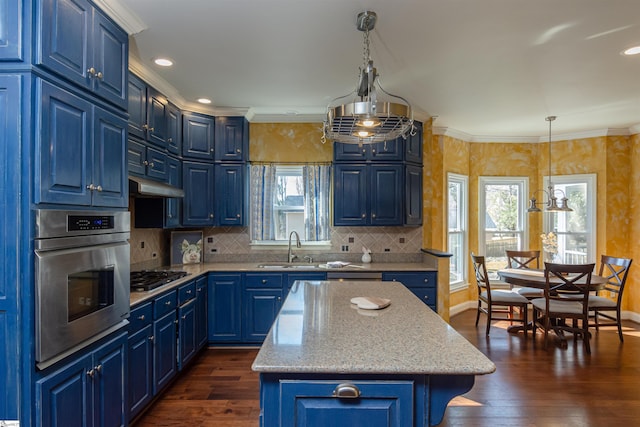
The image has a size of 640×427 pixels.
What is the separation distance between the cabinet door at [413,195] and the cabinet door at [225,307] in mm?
2180

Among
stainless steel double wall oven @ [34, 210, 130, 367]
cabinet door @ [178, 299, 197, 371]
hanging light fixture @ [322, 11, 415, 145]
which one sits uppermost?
hanging light fixture @ [322, 11, 415, 145]

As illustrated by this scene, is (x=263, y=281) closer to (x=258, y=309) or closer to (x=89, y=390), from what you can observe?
(x=258, y=309)

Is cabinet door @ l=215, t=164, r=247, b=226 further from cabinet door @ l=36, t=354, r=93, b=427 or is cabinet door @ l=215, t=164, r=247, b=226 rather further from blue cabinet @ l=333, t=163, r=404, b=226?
cabinet door @ l=36, t=354, r=93, b=427

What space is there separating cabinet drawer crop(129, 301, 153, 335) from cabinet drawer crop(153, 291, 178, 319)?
7 centimetres

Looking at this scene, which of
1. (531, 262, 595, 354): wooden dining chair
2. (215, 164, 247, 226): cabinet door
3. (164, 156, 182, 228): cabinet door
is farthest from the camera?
(215, 164, 247, 226): cabinet door

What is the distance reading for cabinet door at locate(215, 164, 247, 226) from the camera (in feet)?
14.2

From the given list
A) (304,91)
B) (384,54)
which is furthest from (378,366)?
(304,91)

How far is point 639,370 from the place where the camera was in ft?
11.6

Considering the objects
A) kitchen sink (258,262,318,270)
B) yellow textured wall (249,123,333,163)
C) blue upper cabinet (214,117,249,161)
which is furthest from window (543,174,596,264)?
blue upper cabinet (214,117,249,161)

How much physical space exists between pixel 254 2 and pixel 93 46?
0.96 meters

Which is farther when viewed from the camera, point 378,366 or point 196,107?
point 196,107

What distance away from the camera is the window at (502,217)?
585cm

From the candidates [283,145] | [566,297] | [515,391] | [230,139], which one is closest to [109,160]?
[230,139]

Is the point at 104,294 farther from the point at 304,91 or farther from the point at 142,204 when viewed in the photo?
the point at 304,91
